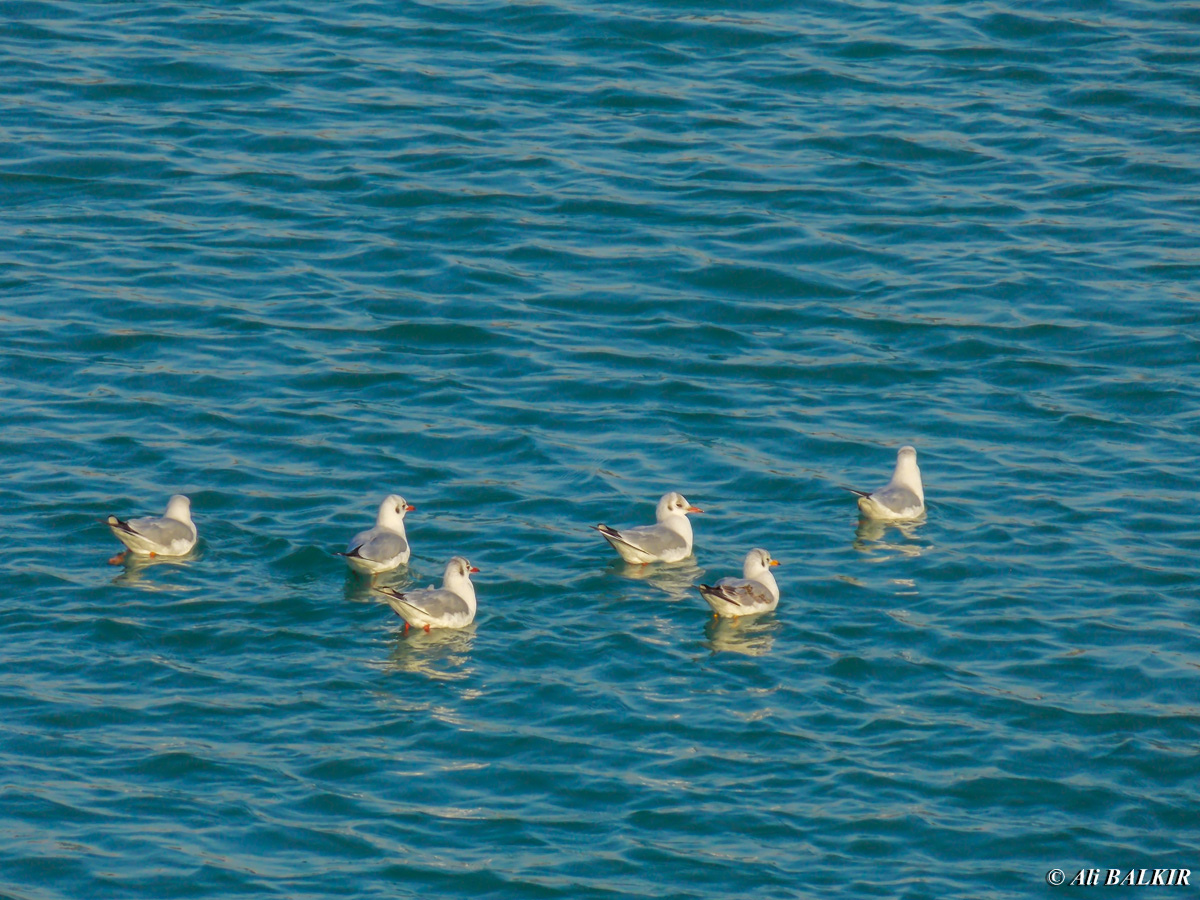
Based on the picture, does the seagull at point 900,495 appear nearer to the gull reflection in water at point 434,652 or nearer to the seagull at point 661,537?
the seagull at point 661,537

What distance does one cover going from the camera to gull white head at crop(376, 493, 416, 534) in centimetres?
1532

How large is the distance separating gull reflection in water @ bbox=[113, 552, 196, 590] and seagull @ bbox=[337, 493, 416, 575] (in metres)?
1.49

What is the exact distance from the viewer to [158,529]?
14.7 meters

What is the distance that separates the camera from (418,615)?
545 inches

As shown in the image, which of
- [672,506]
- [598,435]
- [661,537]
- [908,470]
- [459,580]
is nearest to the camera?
[459,580]

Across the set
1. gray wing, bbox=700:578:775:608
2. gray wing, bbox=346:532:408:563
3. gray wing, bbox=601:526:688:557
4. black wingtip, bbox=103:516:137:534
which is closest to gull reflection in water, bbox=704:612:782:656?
gray wing, bbox=700:578:775:608

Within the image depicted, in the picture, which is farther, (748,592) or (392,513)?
(392,513)

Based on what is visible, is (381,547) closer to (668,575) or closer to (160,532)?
(160,532)

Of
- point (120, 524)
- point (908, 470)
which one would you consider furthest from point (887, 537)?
point (120, 524)

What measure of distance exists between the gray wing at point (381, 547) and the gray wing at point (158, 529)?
151cm

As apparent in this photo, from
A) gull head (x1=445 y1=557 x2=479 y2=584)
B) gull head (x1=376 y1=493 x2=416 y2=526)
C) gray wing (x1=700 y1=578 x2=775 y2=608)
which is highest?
gull head (x1=376 y1=493 x2=416 y2=526)

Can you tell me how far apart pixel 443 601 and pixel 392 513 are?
5.49 feet

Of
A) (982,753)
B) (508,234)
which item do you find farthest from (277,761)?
(508,234)

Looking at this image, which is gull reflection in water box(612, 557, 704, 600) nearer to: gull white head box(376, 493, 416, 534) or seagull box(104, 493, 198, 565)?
gull white head box(376, 493, 416, 534)
